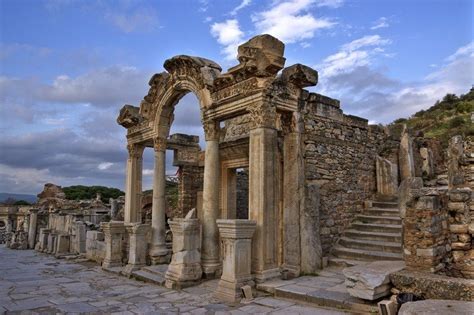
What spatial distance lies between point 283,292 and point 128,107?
8.40m

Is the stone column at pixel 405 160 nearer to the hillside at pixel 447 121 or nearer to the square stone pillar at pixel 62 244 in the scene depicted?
the hillside at pixel 447 121

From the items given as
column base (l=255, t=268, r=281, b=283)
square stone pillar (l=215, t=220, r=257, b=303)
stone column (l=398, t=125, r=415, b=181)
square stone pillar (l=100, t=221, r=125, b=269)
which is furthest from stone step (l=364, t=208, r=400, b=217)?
square stone pillar (l=100, t=221, r=125, b=269)

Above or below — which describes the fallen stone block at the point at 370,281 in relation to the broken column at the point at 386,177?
below

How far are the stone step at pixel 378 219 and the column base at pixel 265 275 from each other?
389 cm

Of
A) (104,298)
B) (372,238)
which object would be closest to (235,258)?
(104,298)

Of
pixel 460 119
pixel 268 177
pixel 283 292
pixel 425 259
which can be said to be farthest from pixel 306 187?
pixel 460 119

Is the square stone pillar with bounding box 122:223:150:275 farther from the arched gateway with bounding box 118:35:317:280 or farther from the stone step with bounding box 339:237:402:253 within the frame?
the stone step with bounding box 339:237:402:253

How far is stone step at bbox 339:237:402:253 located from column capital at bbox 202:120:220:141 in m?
4.32

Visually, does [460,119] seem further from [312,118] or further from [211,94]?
[211,94]

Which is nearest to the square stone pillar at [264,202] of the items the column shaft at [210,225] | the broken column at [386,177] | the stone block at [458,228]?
the column shaft at [210,225]

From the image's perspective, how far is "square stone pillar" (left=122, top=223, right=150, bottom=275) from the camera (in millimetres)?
10158

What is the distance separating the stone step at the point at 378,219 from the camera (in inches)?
387

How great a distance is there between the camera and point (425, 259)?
18.7ft

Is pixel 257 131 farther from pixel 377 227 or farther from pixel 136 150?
pixel 136 150
